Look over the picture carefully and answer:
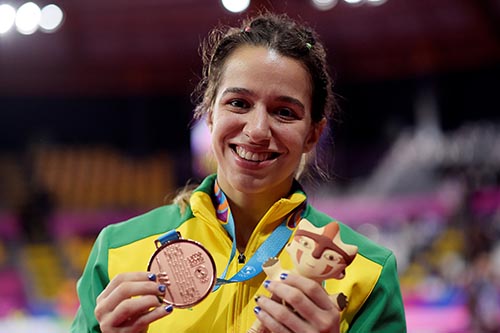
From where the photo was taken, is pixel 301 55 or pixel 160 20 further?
pixel 160 20

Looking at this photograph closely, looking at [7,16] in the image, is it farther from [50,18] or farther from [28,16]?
[50,18]

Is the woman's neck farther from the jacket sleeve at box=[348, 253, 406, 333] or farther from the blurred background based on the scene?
the blurred background

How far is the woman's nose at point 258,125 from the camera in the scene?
1443mm

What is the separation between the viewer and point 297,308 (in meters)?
1.24

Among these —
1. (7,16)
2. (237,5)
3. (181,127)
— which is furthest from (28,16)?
(181,127)

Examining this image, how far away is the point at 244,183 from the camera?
1.50 m

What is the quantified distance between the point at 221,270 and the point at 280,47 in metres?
0.52

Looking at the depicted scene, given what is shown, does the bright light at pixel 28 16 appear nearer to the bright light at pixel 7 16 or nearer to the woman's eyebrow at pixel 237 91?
the bright light at pixel 7 16

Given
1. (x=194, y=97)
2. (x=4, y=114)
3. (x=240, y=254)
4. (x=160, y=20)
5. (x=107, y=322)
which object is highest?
(x=160, y=20)

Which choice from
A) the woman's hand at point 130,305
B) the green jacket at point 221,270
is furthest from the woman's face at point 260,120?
the woman's hand at point 130,305

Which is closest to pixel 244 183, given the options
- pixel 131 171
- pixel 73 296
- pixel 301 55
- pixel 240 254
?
pixel 240 254

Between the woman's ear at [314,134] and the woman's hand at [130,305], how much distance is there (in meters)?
0.53

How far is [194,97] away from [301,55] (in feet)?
1.68

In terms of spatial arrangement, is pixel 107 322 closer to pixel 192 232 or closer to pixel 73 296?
pixel 192 232
